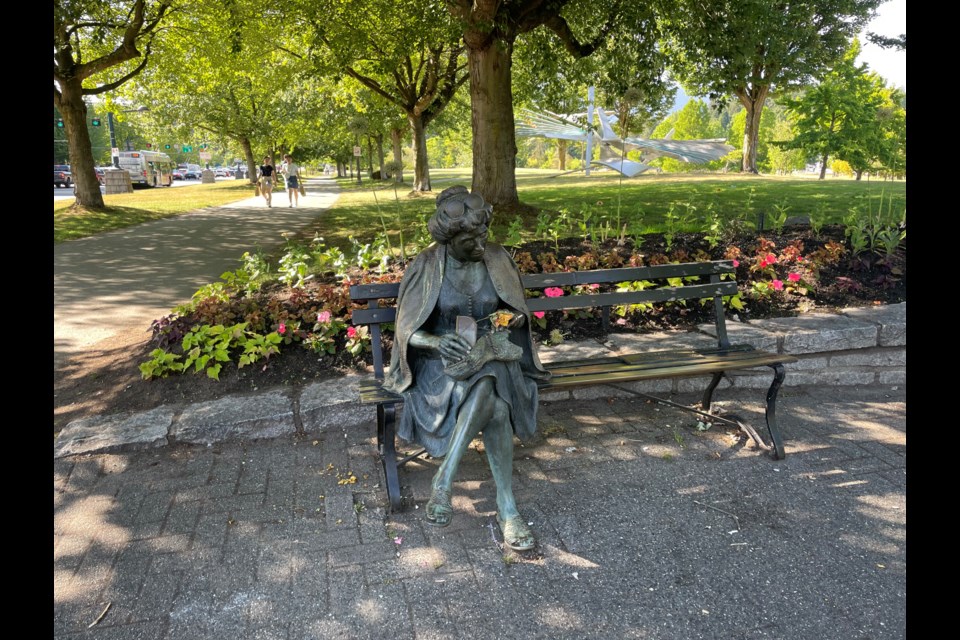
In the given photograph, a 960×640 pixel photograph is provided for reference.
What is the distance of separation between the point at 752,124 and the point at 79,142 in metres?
27.5

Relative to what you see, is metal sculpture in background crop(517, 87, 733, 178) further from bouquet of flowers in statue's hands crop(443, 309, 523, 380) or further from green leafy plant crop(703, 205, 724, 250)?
bouquet of flowers in statue's hands crop(443, 309, 523, 380)

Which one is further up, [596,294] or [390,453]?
[596,294]

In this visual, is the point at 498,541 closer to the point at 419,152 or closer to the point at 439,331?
the point at 439,331

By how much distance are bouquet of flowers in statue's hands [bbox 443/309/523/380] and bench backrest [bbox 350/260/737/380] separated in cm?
71

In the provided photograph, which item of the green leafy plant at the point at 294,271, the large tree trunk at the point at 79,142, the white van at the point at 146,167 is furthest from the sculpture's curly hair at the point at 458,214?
the white van at the point at 146,167

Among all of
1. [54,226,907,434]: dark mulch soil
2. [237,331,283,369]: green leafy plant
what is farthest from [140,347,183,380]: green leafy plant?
[237,331,283,369]: green leafy plant

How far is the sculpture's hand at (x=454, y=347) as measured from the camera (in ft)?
9.95

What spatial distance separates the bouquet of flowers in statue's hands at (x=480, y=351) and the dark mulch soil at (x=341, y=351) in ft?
5.61

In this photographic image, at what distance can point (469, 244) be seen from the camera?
10.3ft

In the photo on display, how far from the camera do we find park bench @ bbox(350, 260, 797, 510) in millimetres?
3500

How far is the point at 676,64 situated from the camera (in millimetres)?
10852

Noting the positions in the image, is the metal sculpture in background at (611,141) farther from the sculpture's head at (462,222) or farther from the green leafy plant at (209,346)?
the sculpture's head at (462,222)

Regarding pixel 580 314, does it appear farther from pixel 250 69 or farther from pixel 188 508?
pixel 250 69

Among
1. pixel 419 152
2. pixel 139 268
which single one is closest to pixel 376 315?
pixel 139 268
